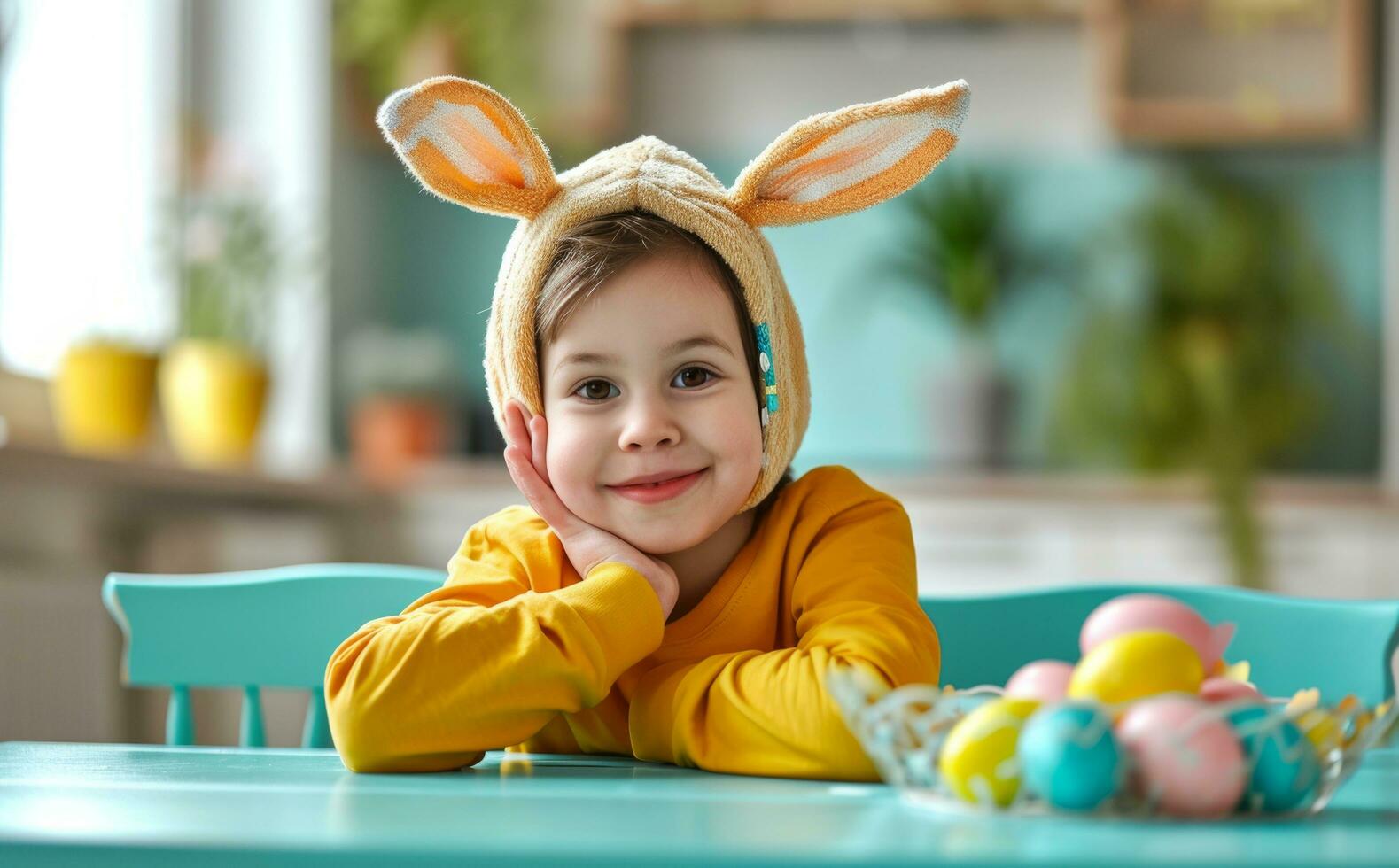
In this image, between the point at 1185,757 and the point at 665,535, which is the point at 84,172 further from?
the point at 1185,757

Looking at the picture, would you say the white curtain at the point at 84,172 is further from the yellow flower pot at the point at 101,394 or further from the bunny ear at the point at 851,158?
the bunny ear at the point at 851,158

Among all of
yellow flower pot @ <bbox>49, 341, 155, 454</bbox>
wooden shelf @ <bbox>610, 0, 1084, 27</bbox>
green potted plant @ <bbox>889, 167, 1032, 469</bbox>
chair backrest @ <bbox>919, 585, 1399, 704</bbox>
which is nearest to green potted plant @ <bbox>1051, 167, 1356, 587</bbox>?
green potted plant @ <bbox>889, 167, 1032, 469</bbox>

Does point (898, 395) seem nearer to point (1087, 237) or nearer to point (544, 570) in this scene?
point (1087, 237)

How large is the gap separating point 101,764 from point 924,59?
3.23 m

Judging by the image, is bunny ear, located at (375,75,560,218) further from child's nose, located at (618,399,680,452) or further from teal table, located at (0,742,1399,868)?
teal table, located at (0,742,1399,868)

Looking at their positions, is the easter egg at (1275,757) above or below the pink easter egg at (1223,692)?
below

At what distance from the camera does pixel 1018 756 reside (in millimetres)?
568

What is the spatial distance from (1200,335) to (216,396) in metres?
2.12

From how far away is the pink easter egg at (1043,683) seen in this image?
2.08ft

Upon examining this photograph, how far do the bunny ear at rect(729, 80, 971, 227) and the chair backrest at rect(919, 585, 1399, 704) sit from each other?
34 centimetres

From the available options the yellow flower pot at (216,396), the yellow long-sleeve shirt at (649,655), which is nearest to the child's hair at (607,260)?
the yellow long-sleeve shirt at (649,655)

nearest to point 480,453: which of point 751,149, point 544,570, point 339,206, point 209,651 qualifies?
point 339,206

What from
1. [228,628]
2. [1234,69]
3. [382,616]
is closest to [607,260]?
[382,616]

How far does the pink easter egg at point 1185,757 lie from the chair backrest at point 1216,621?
0.58 metres
